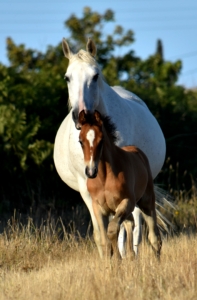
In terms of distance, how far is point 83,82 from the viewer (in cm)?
629

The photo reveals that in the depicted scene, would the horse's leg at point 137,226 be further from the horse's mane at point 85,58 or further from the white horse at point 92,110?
the horse's mane at point 85,58

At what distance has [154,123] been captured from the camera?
26.6 ft

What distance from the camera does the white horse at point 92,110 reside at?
632 cm

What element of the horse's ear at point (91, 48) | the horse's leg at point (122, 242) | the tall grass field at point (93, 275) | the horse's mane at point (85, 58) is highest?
the horse's ear at point (91, 48)

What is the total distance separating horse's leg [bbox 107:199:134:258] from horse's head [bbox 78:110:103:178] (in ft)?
1.47

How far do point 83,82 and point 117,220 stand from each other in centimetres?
156

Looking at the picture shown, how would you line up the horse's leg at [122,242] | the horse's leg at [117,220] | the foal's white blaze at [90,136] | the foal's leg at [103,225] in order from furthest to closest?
the horse's leg at [122,242], the foal's leg at [103,225], the horse's leg at [117,220], the foal's white blaze at [90,136]

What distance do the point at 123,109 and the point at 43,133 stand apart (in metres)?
3.51

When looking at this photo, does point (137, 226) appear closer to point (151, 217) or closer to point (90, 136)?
point (151, 217)

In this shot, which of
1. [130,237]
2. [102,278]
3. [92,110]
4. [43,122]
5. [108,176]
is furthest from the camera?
[43,122]

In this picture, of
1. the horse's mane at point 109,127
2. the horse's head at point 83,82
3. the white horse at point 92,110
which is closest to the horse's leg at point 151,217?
the white horse at point 92,110

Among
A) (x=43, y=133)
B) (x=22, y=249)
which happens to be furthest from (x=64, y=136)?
(x=43, y=133)

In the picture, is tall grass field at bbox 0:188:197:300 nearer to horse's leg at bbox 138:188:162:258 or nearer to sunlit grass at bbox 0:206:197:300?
sunlit grass at bbox 0:206:197:300

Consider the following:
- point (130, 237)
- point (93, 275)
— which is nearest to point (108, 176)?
point (93, 275)
